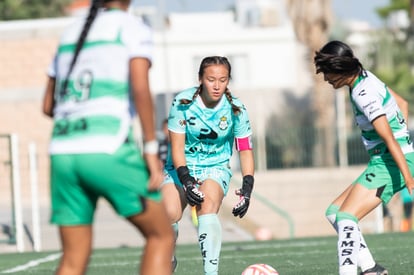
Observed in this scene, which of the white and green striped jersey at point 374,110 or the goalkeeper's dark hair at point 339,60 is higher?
the goalkeeper's dark hair at point 339,60

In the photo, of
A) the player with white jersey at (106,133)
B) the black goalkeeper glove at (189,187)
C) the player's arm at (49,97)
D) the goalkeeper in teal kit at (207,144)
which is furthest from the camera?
the goalkeeper in teal kit at (207,144)

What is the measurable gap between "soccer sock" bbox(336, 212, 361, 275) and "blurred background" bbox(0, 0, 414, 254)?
11.6 metres

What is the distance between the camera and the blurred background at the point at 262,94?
2658 centimetres

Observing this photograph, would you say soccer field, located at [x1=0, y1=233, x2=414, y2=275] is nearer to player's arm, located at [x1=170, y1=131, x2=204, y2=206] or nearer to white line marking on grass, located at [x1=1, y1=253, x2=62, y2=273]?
white line marking on grass, located at [x1=1, y1=253, x2=62, y2=273]

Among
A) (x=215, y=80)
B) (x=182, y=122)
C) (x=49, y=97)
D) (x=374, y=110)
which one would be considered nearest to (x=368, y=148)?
(x=374, y=110)

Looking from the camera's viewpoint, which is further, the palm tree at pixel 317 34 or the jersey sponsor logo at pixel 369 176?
the palm tree at pixel 317 34

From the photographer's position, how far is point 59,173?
6.32 m

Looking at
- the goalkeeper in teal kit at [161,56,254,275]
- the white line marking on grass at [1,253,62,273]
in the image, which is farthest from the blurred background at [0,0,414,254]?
the goalkeeper in teal kit at [161,56,254,275]

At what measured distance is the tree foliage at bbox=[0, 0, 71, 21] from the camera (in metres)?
50.0

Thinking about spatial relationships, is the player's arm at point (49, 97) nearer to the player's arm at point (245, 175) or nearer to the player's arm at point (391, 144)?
the player's arm at point (391, 144)

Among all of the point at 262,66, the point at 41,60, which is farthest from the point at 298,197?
the point at 262,66

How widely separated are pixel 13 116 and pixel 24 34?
7.77ft

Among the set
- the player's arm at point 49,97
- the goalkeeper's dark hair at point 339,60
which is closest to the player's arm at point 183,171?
the goalkeeper's dark hair at point 339,60

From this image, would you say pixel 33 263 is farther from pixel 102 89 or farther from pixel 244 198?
pixel 102 89
